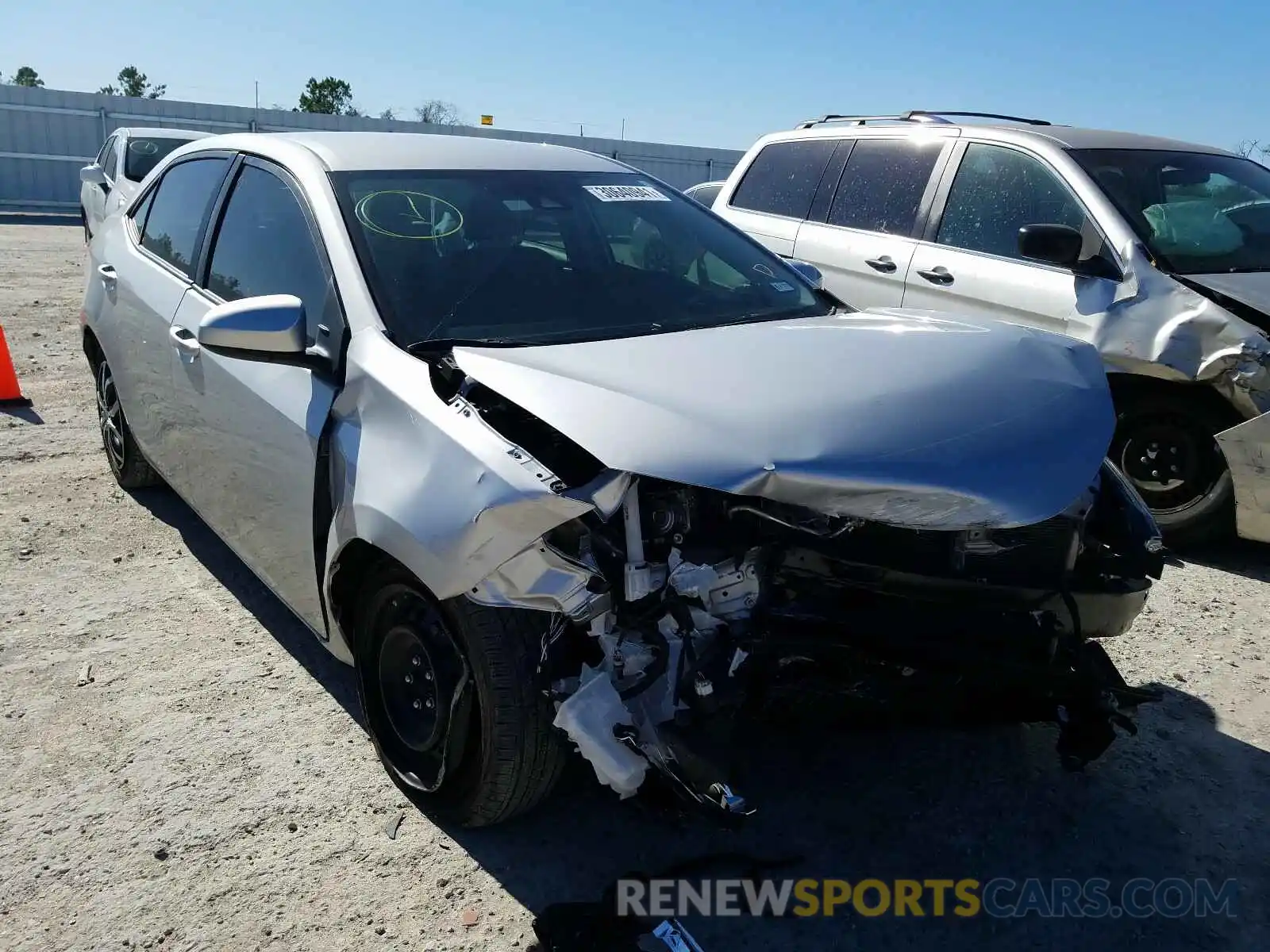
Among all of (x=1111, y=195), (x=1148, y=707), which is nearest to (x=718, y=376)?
(x=1148, y=707)

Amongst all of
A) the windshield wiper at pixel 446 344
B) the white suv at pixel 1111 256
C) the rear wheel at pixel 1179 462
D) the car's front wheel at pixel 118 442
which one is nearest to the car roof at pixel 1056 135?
the white suv at pixel 1111 256

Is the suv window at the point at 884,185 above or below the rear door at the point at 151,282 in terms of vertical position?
above

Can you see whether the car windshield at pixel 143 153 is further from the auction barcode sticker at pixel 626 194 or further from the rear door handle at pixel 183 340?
the auction barcode sticker at pixel 626 194

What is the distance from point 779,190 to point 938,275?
166cm

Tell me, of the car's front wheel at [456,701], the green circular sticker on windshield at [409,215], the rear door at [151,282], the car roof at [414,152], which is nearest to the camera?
the car's front wheel at [456,701]

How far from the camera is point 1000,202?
5500 mm

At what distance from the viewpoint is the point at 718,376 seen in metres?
2.50

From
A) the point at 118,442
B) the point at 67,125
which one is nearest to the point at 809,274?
the point at 118,442

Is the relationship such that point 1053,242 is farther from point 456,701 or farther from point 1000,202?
point 456,701

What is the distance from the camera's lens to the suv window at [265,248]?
3127 mm

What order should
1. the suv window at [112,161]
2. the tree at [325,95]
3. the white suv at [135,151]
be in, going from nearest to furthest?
the white suv at [135,151] → the suv window at [112,161] → the tree at [325,95]

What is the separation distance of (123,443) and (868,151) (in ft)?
14.9

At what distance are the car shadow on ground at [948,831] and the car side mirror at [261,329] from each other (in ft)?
4.09

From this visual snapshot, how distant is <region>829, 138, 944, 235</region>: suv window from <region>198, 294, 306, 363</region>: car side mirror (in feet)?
13.3
